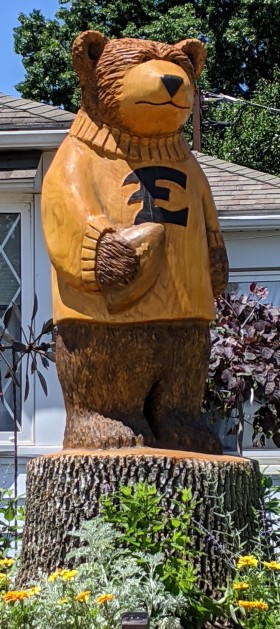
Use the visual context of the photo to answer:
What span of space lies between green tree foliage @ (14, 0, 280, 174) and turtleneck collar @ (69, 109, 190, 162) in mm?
13303

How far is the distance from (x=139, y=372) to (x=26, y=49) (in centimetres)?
1614

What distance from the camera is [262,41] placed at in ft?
63.3

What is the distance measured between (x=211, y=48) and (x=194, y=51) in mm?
14333

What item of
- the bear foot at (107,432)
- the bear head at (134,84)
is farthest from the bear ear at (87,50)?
the bear foot at (107,432)

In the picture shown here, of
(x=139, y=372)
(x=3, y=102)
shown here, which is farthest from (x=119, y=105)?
(x=3, y=102)

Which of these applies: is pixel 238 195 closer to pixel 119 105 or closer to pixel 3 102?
pixel 3 102

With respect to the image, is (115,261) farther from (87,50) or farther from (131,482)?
(87,50)

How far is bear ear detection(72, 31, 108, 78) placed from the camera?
4.87m

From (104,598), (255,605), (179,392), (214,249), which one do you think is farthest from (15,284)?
(104,598)

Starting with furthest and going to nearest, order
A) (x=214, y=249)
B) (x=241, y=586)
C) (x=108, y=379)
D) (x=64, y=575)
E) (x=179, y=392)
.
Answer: (x=214, y=249) → (x=179, y=392) → (x=108, y=379) → (x=241, y=586) → (x=64, y=575)

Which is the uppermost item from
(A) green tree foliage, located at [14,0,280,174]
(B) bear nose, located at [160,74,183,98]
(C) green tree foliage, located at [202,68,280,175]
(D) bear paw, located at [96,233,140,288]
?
(A) green tree foliage, located at [14,0,280,174]

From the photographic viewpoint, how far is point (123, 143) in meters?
4.82

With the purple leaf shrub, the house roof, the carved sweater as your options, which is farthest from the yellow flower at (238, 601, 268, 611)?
the house roof

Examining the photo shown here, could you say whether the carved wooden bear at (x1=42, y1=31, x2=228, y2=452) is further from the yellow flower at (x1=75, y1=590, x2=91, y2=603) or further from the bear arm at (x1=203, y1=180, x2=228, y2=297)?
the yellow flower at (x1=75, y1=590, x2=91, y2=603)
